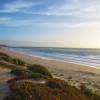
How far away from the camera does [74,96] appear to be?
7.32 m

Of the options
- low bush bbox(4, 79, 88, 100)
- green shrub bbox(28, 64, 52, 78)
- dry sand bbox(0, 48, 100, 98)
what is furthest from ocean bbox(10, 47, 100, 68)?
low bush bbox(4, 79, 88, 100)

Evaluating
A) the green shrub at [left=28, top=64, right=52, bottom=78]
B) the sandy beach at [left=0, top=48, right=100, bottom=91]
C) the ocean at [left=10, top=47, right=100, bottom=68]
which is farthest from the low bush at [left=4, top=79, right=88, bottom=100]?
the ocean at [left=10, top=47, right=100, bottom=68]

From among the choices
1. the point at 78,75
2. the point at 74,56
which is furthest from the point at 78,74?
the point at 74,56

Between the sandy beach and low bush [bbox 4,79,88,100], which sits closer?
low bush [bbox 4,79,88,100]

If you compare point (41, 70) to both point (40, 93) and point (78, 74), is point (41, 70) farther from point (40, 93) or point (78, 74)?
point (40, 93)

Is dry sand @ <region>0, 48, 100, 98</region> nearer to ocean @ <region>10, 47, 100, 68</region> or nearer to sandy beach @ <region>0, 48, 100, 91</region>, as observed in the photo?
sandy beach @ <region>0, 48, 100, 91</region>

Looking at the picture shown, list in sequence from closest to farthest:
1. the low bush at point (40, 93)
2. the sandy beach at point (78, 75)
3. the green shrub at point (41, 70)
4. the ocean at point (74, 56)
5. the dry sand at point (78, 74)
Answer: the low bush at point (40, 93) → the green shrub at point (41, 70) → the sandy beach at point (78, 75) → the dry sand at point (78, 74) → the ocean at point (74, 56)

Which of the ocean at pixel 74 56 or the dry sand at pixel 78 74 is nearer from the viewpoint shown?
the dry sand at pixel 78 74

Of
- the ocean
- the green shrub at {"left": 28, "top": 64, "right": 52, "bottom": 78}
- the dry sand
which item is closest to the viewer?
the green shrub at {"left": 28, "top": 64, "right": 52, "bottom": 78}

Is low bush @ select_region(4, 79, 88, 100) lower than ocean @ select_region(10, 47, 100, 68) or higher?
higher

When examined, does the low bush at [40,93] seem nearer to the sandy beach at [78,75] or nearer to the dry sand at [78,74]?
the sandy beach at [78,75]

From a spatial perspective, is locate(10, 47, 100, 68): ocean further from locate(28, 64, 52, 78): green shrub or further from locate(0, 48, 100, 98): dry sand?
locate(28, 64, 52, 78): green shrub

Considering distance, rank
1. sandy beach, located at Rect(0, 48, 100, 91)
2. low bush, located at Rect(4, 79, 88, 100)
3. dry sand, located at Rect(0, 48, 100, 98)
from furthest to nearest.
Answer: dry sand, located at Rect(0, 48, 100, 98), sandy beach, located at Rect(0, 48, 100, 91), low bush, located at Rect(4, 79, 88, 100)

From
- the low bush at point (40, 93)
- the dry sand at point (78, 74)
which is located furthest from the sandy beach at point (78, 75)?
the low bush at point (40, 93)
